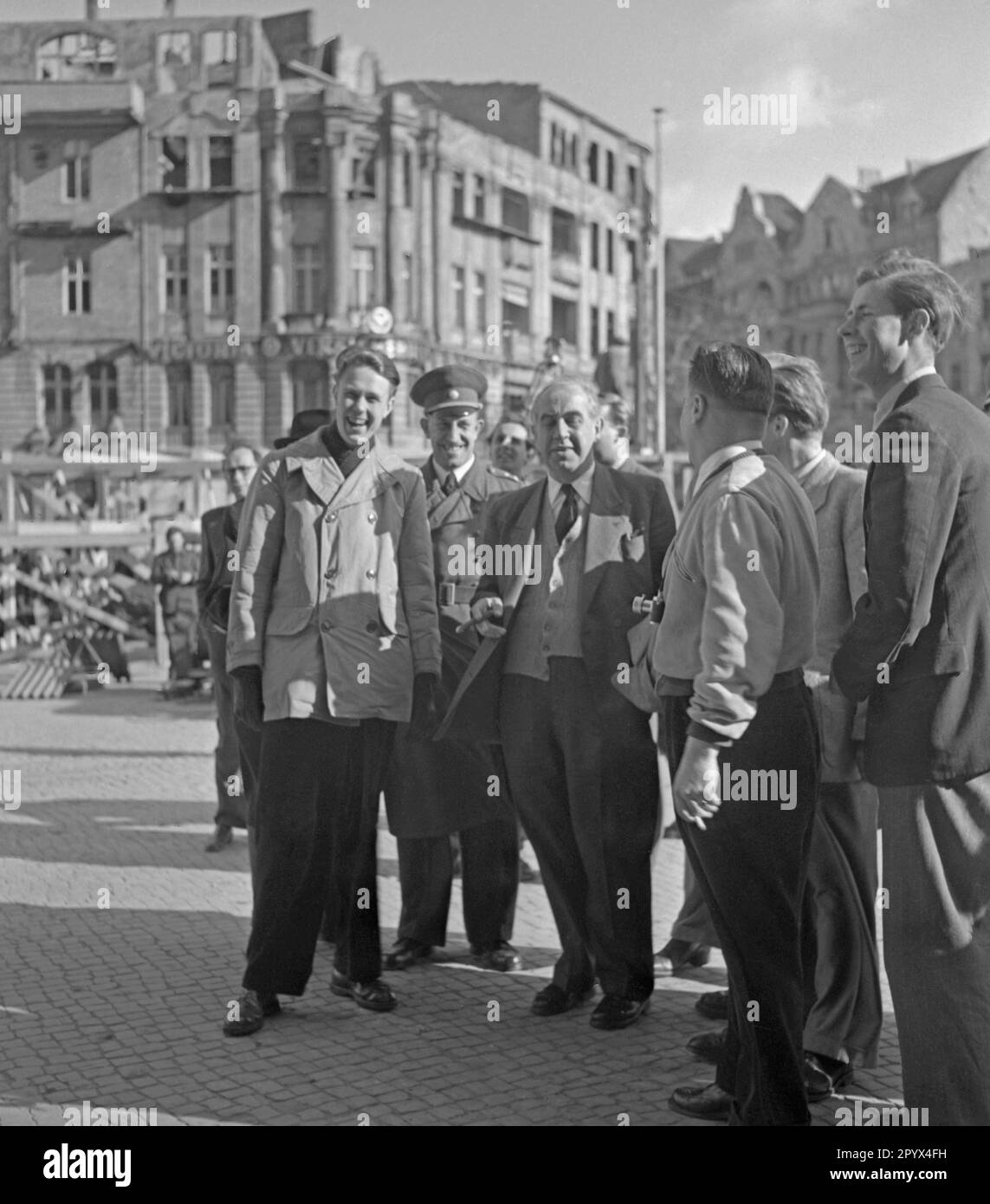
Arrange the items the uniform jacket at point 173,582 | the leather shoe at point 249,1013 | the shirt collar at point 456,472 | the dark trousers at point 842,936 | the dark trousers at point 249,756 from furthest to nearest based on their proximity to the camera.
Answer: the uniform jacket at point 173,582
the shirt collar at point 456,472
the dark trousers at point 249,756
the leather shoe at point 249,1013
the dark trousers at point 842,936

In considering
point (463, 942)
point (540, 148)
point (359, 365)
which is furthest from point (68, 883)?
point (540, 148)

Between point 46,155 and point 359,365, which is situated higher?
point 46,155

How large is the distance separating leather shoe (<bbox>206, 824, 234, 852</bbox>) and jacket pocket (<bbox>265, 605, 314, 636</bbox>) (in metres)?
3.24

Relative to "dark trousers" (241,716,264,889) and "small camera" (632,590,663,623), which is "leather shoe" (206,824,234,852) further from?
"small camera" (632,590,663,623)

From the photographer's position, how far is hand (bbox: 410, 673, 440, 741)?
5.60m

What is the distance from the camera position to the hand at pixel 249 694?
5355 millimetres

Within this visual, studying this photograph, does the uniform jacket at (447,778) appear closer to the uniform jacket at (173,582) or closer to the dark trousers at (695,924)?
the dark trousers at (695,924)

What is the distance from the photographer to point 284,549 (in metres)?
5.49

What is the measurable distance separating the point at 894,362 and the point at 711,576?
0.77 m

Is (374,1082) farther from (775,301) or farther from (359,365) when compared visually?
(775,301)

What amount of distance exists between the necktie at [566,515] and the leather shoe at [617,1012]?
164 centimetres

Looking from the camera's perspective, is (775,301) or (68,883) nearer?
(68,883)

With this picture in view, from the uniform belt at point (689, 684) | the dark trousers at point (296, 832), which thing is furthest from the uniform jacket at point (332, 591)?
the uniform belt at point (689, 684)
